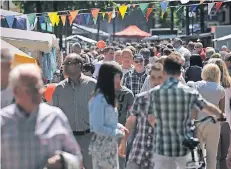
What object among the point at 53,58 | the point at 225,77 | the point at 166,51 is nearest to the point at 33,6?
the point at 53,58

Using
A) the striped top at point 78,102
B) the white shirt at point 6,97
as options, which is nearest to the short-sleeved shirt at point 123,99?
the striped top at point 78,102

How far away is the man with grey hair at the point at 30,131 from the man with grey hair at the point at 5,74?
70 centimetres

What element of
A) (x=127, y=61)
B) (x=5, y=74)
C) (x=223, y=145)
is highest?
(x=5, y=74)

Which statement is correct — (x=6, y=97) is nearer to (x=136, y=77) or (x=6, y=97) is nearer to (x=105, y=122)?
(x=105, y=122)

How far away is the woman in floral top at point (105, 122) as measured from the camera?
7148 millimetres

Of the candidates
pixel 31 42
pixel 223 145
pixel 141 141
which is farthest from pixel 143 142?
pixel 31 42

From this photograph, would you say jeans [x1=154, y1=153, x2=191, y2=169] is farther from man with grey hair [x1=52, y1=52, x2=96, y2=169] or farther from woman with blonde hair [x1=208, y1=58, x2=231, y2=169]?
woman with blonde hair [x1=208, y1=58, x2=231, y2=169]

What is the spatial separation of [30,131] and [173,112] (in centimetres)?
237

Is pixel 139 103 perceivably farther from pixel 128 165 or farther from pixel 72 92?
pixel 72 92

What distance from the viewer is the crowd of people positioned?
475 cm

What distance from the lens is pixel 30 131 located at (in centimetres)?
473

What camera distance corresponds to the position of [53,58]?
67.2ft

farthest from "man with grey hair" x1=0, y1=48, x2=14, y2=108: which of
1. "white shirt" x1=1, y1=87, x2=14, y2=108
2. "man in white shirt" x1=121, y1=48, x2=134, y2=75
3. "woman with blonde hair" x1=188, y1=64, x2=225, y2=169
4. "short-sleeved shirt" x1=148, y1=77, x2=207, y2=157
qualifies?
"man in white shirt" x1=121, y1=48, x2=134, y2=75

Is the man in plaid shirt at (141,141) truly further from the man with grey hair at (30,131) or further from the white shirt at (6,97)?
the man with grey hair at (30,131)
